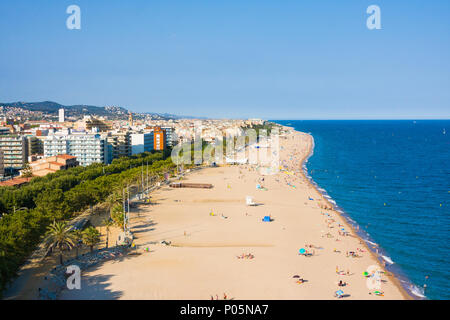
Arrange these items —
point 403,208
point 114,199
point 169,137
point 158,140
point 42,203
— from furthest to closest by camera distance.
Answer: point 169,137 → point 158,140 → point 403,208 → point 114,199 → point 42,203

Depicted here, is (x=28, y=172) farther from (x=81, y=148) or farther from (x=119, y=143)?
(x=119, y=143)

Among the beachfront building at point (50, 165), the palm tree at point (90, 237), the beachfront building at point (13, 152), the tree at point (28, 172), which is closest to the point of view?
the palm tree at point (90, 237)

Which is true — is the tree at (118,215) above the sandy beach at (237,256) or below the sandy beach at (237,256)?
above

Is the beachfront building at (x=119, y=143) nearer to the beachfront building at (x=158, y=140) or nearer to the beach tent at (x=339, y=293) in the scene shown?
the beachfront building at (x=158, y=140)

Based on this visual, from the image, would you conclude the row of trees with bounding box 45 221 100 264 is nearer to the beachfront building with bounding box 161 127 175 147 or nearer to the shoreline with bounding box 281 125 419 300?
the shoreline with bounding box 281 125 419 300

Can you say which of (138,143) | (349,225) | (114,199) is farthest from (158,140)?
(349,225)

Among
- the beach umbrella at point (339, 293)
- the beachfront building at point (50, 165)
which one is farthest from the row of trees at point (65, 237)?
the beachfront building at point (50, 165)
